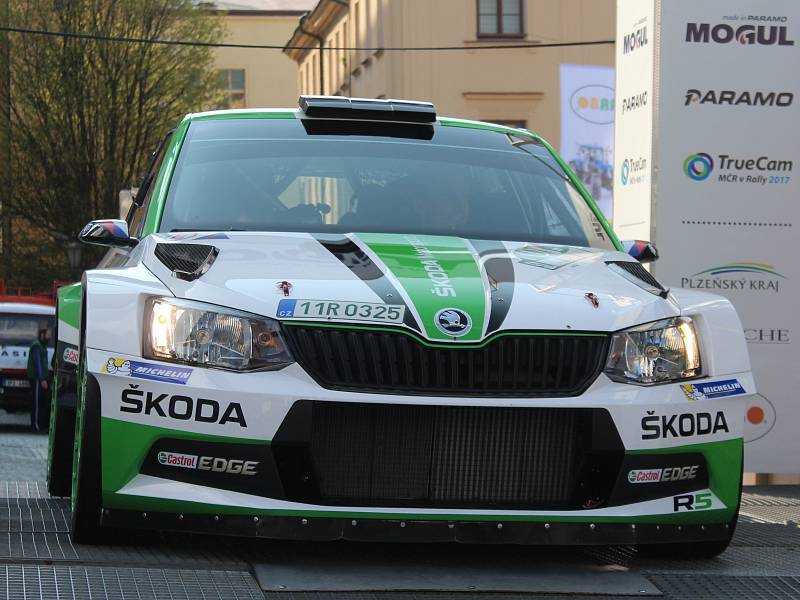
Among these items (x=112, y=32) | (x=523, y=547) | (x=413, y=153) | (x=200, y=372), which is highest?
(x=112, y=32)

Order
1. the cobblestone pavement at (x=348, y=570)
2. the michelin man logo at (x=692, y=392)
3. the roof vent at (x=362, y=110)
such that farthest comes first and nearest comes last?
the roof vent at (x=362, y=110) → the michelin man logo at (x=692, y=392) → the cobblestone pavement at (x=348, y=570)

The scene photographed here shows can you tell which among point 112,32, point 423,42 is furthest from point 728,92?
point 112,32

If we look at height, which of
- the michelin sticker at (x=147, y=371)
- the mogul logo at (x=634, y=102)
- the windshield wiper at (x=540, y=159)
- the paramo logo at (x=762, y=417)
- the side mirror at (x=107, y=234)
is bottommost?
the paramo logo at (x=762, y=417)

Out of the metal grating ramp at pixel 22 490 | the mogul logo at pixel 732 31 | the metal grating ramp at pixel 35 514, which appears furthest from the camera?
the mogul logo at pixel 732 31

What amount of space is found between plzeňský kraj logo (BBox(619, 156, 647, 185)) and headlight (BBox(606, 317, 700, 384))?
448 centimetres

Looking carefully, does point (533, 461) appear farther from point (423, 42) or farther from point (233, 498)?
point (423, 42)

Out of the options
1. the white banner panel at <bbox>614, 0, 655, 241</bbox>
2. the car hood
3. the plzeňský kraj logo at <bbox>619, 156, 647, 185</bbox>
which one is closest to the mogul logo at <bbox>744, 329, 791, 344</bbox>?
the white banner panel at <bbox>614, 0, 655, 241</bbox>

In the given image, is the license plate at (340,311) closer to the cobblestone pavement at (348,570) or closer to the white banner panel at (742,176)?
the cobblestone pavement at (348,570)

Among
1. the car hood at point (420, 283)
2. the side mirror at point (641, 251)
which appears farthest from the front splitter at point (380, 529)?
the side mirror at point (641, 251)

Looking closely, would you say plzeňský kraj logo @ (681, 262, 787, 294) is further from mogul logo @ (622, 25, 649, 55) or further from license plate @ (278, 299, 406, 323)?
license plate @ (278, 299, 406, 323)

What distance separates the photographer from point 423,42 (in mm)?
37781

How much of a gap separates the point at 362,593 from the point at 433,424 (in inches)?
21.9

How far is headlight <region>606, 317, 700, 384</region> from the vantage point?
4.95m

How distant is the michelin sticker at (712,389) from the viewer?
509 cm
